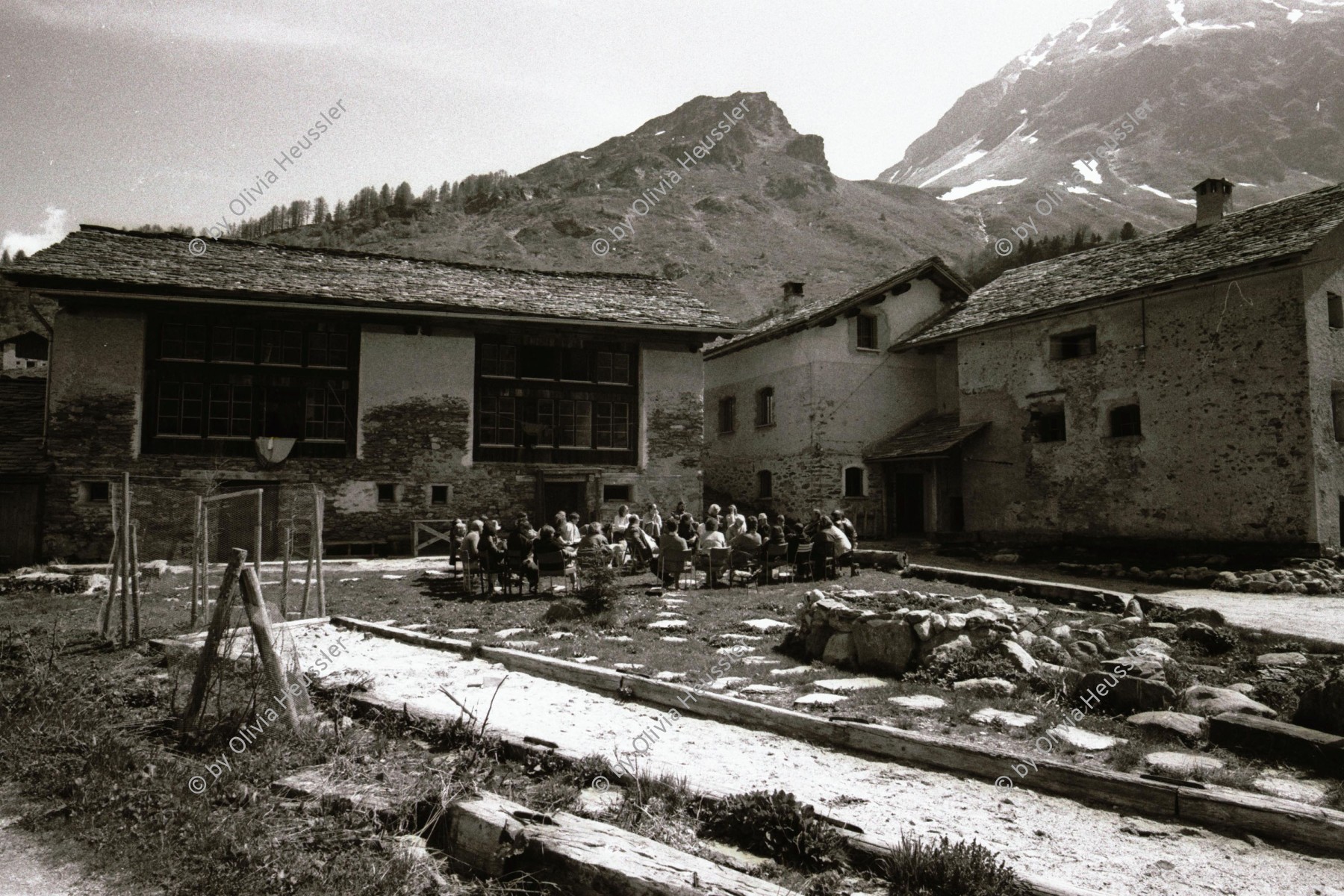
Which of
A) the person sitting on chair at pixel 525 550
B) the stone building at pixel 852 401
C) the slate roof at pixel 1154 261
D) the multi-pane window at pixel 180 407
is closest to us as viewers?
the person sitting on chair at pixel 525 550

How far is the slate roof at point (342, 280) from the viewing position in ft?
65.3

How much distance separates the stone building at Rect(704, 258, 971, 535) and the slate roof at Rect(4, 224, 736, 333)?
3.39 meters

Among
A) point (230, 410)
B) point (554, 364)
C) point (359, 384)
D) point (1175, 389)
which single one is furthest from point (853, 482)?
point (230, 410)

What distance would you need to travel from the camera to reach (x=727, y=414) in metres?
Result: 30.5

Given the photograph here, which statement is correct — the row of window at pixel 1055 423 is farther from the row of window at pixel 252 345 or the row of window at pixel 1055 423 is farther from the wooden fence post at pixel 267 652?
the wooden fence post at pixel 267 652

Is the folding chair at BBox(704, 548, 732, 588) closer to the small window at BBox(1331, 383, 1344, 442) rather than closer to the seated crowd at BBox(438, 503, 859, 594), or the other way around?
the seated crowd at BBox(438, 503, 859, 594)

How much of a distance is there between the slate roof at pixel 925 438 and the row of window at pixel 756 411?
12.5 feet

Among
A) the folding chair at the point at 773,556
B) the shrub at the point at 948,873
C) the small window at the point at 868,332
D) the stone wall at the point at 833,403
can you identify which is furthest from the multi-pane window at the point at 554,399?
the shrub at the point at 948,873

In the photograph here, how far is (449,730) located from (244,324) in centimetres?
1913

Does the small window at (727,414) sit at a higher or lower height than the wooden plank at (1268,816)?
higher

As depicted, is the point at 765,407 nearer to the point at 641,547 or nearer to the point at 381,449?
the point at 381,449

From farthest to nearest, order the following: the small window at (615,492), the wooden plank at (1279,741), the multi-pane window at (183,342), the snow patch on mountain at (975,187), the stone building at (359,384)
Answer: the snow patch on mountain at (975,187)
the small window at (615,492)
the multi-pane window at (183,342)
the stone building at (359,384)
the wooden plank at (1279,741)

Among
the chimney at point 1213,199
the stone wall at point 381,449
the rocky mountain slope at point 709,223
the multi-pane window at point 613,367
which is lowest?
the stone wall at point 381,449

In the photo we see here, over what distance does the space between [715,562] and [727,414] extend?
16.8 metres
